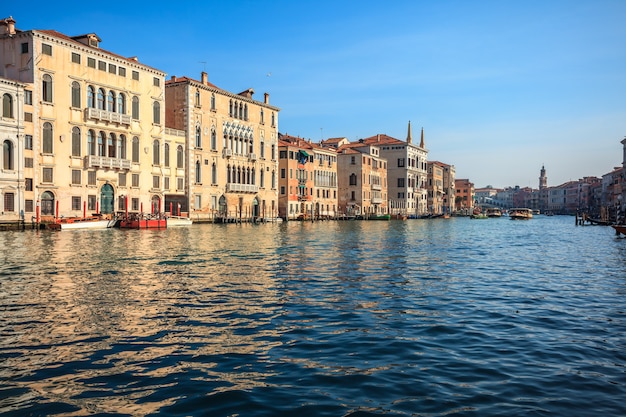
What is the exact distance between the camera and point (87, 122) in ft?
127

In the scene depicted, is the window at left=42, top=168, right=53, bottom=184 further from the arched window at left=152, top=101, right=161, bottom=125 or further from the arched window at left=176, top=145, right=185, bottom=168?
the arched window at left=176, top=145, right=185, bottom=168

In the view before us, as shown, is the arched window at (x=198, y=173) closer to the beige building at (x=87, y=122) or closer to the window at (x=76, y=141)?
the beige building at (x=87, y=122)

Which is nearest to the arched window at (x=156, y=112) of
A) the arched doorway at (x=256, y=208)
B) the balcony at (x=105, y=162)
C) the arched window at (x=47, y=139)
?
the balcony at (x=105, y=162)

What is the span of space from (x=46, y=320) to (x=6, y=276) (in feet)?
19.4

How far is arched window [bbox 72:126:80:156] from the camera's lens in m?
37.9

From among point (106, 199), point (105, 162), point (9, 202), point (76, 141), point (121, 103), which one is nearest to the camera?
point (9, 202)

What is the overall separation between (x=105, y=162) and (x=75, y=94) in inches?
202

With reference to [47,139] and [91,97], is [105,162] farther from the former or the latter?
[91,97]

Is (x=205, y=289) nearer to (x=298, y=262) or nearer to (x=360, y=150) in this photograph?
(x=298, y=262)

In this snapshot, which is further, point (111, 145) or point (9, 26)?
point (111, 145)

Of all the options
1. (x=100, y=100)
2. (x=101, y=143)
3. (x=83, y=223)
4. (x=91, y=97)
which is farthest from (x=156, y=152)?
(x=83, y=223)

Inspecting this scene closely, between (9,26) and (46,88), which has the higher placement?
(9,26)

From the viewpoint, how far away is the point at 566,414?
477 centimetres

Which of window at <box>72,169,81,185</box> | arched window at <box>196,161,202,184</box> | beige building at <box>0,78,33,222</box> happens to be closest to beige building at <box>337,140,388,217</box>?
arched window at <box>196,161,202,184</box>
